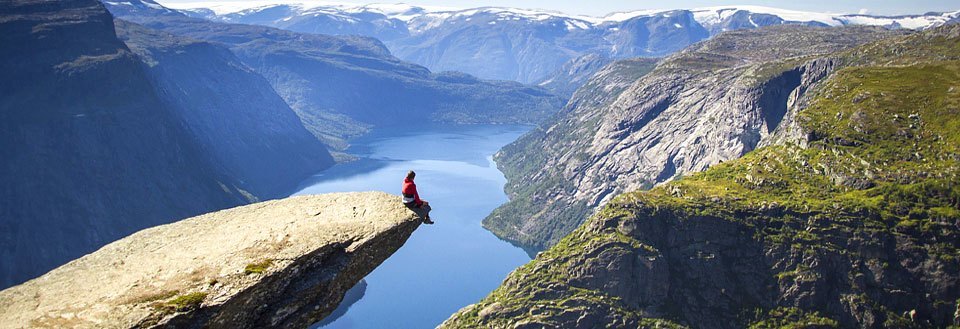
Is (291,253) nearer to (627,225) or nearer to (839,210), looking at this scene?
(627,225)

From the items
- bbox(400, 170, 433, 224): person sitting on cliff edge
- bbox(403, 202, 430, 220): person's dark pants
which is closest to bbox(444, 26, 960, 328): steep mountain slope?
bbox(403, 202, 430, 220): person's dark pants

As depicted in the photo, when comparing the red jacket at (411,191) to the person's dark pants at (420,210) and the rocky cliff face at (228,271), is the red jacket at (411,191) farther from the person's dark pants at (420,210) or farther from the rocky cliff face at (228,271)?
the rocky cliff face at (228,271)

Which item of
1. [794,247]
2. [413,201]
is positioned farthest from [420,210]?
[794,247]

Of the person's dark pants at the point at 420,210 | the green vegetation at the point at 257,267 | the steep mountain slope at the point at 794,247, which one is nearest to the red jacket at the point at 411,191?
the person's dark pants at the point at 420,210

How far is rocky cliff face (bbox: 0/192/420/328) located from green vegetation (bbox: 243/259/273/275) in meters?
0.04

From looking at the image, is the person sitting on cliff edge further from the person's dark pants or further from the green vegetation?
the green vegetation

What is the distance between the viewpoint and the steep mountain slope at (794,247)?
116438mm

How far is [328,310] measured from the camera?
26.8 m

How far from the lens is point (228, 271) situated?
901 inches

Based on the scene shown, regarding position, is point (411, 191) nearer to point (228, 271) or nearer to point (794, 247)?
point (228, 271)

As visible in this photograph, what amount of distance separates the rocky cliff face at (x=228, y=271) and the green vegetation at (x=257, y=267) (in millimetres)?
37

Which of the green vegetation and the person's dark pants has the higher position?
the person's dark pants

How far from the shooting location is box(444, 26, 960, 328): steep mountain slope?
11644 centimetres

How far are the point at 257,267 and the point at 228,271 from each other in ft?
3.37
